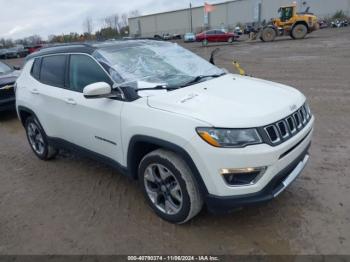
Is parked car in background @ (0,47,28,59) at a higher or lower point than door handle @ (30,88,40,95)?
lower

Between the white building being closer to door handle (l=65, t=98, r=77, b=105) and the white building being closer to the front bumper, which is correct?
door handle (l=65, t=98, r=77, b=105)

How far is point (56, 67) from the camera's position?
4.29 meters

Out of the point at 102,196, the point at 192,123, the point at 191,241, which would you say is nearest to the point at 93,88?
the point at 192,123

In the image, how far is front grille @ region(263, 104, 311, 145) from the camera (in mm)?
2688

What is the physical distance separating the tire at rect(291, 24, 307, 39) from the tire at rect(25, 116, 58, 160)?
27325mm

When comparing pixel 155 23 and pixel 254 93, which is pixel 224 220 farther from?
pixel 155 23

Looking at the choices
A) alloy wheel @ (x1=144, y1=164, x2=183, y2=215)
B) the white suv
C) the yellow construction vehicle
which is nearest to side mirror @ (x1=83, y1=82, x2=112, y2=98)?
the white suv

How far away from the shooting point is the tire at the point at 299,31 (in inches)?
1088

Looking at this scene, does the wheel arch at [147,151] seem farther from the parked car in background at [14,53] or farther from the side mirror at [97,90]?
the parked car in background at [14,53]

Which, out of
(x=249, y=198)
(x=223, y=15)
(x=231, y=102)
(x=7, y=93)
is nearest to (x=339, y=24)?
(x=223, y=15)

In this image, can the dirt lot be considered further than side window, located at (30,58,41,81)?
No

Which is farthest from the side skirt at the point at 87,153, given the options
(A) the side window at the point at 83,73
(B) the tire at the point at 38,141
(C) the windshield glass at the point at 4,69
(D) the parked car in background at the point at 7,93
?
(C) the windshield glass at the point at 4,69

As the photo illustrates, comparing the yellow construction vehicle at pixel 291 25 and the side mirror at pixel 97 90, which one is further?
the yellow construction vehicle at pixel 291 25

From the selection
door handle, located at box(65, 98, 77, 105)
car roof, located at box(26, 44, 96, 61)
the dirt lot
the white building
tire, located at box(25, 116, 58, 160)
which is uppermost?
the white building
